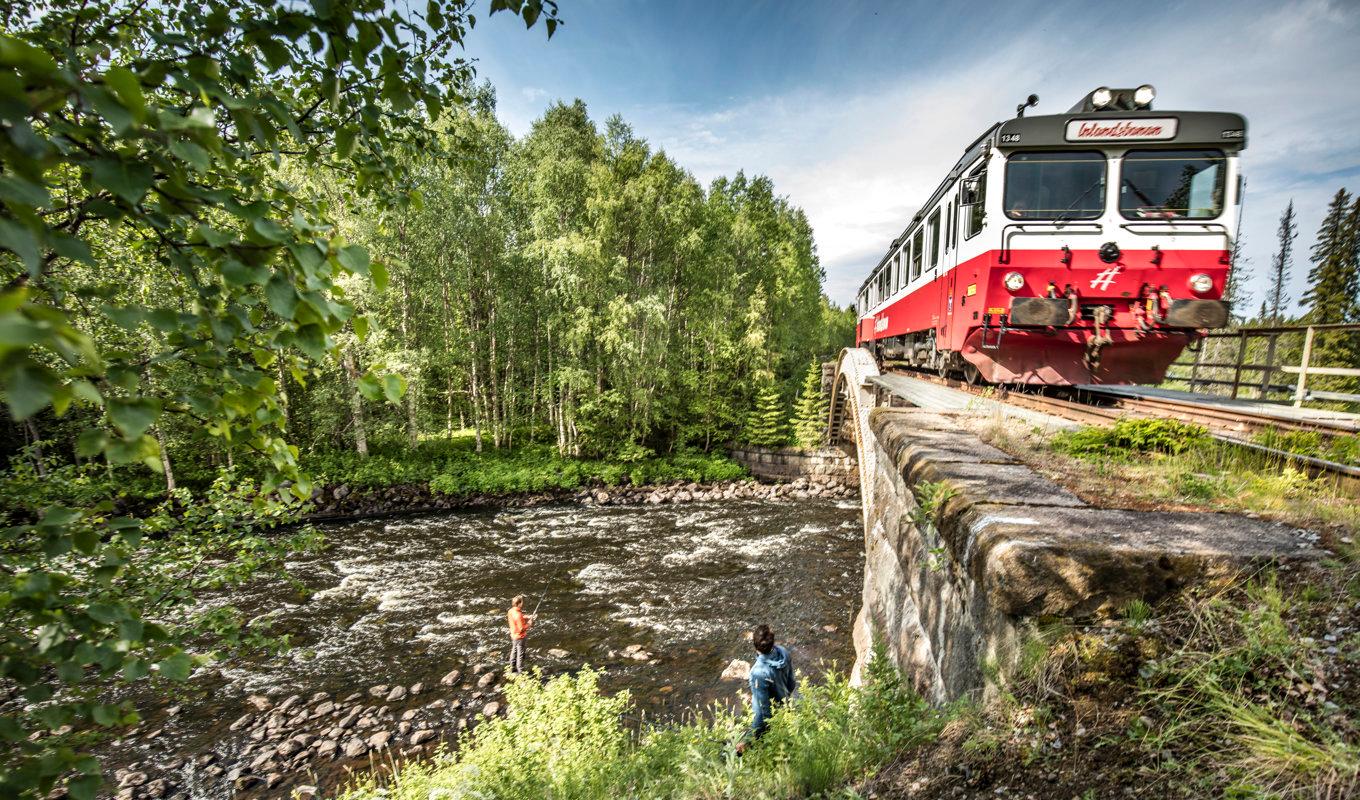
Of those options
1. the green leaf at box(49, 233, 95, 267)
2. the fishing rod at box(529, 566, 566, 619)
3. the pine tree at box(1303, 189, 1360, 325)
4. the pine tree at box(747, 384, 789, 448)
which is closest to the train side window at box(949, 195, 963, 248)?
the green leaf at box(49, 233, 95, 267)

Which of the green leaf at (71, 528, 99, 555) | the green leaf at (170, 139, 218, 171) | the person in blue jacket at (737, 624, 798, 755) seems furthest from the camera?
the person in blue jacket at (737, 624, 798, 755)

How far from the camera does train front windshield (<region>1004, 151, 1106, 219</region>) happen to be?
6.17 m

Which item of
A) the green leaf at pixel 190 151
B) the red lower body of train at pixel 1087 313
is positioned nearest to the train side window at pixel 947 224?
the red lower body of train at pixel 1087 313

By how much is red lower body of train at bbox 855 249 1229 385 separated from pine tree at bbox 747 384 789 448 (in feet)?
52.5

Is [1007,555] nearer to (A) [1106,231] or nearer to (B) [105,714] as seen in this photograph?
(B) [105,714]

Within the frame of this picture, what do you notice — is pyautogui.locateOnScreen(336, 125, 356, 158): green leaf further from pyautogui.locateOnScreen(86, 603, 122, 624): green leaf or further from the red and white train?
the red and white train

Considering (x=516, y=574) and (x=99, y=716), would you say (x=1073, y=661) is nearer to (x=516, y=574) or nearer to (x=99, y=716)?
(x=99, y=716)

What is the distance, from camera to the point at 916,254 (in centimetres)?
1014

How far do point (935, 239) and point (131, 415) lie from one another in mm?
9452

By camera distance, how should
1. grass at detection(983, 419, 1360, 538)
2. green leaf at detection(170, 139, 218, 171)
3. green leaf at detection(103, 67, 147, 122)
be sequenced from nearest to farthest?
green leaf at detection(103, 67, 147, 122) → green leaf at detection(170, 139, 218, 171) → grass at detection(983, 419, 1360, 538)

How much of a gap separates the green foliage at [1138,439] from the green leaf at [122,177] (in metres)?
4.34

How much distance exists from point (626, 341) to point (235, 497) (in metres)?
14.1

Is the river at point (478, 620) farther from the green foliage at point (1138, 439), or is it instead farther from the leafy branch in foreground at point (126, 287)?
the green foliage at point (1138, 439)

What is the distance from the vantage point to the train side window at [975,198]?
6426 mm
